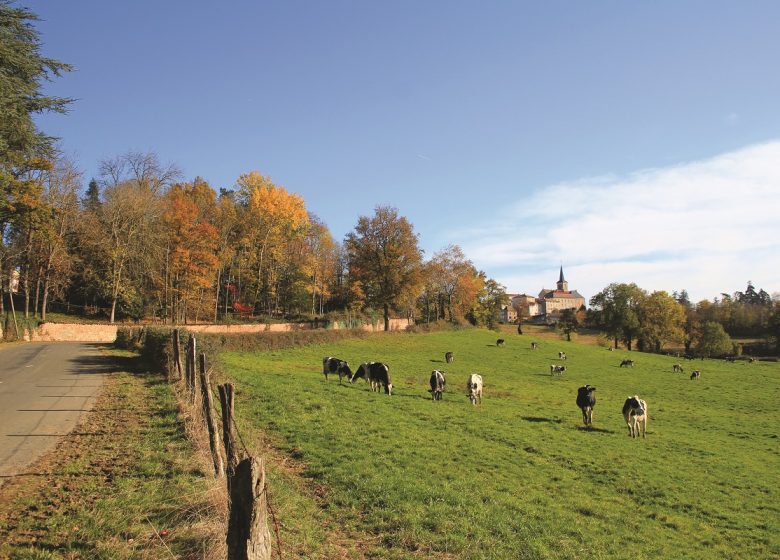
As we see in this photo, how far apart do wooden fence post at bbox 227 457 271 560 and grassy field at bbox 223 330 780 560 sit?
2.47 metres

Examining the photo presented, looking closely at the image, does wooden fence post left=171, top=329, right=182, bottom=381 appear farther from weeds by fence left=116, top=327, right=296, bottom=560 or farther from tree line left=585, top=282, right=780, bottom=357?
tree line left=585, top=282, right=780, bottom=357

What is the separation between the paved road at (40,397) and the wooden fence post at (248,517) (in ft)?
21.1

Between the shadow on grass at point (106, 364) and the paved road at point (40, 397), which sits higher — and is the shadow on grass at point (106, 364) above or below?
above

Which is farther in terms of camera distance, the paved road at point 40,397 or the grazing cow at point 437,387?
the grazing cow at point 437,387

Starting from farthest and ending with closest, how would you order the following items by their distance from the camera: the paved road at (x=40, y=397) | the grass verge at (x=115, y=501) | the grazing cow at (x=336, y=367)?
the grazing cow at (x=336, y=367) < the paved road at (x=40, y=397) < the grass verge at (x=115, y=501)

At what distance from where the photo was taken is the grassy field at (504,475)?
8164 mm

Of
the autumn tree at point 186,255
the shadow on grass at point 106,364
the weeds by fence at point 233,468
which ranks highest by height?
the autumn tree at point 186,255

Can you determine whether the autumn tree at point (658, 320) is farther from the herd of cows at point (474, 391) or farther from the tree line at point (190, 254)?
the herd of cows at point (474, 391)

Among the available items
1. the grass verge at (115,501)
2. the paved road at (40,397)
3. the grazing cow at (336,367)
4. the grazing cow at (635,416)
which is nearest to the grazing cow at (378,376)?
the grazing cow at (336,367)

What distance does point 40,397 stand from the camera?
52.0ft

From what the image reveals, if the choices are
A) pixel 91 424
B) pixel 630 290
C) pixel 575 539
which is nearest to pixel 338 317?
pixel 91 424

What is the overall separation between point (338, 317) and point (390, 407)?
3775 centimetres

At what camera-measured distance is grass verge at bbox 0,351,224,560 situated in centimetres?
627

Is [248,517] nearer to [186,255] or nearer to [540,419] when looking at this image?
[540,419]
